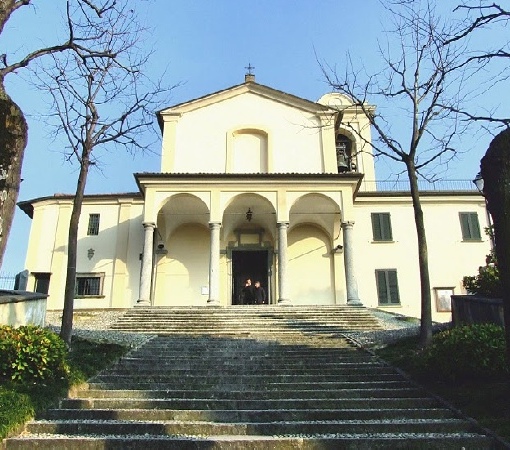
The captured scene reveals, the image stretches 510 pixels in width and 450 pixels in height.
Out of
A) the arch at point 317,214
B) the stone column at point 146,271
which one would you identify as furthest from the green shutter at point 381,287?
the stone column at point 146,271

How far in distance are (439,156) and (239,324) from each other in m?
7.34

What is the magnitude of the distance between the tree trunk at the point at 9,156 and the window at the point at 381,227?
61.6 feet

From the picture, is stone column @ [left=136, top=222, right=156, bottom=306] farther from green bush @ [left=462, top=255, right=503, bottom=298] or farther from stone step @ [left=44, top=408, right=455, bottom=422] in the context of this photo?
stone step @ [left=44, top=408, right=455, bottom=422]

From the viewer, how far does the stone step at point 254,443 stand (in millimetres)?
Result: 5477

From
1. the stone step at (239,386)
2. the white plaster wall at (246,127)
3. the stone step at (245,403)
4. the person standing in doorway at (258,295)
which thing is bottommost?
the stone step at (245,403)

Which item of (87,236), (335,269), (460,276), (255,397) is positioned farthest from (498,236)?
(87,236)

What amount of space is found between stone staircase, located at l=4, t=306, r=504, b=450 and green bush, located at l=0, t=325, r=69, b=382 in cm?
57

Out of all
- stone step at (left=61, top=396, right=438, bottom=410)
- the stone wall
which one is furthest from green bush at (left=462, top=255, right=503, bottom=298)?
the stone wall

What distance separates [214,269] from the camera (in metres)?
18.5

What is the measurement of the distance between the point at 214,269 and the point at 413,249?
9.83m

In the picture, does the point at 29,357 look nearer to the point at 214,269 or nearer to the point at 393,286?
the point at 214,269

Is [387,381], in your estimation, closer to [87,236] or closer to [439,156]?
[439,156]

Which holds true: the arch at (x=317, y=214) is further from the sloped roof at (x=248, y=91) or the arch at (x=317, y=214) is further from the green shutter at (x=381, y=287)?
the sloped roof at (x=248, y=91)

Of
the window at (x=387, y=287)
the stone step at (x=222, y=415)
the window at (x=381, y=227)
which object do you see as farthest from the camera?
the window at (x=381, y=227)
